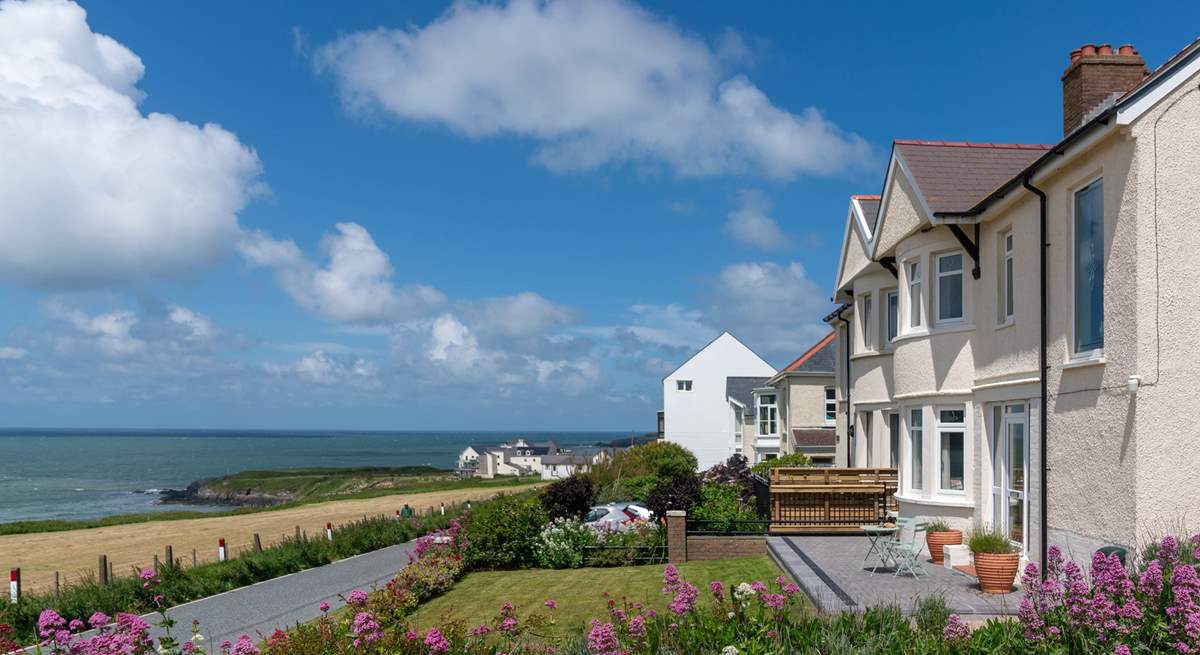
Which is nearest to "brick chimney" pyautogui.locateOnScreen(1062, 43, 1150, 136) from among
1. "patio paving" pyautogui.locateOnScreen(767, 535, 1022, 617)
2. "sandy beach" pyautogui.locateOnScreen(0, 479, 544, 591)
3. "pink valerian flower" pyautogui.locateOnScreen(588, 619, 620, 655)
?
"patio paving" pyautogui.locateOnScreen(767, 535, 1022, 617)

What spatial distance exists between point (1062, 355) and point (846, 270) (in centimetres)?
1299

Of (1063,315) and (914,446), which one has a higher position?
(1063,315)

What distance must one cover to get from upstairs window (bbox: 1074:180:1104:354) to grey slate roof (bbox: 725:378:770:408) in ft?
167

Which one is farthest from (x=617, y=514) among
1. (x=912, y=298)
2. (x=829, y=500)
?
(x=912, y=298)

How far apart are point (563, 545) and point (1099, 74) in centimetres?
1379

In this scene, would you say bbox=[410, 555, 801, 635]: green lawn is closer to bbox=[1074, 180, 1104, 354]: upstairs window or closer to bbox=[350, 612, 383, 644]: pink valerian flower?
bbox=[1074, 180, 1104, 354]: upstairs window

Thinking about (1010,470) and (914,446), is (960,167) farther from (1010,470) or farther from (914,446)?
(1010,470)

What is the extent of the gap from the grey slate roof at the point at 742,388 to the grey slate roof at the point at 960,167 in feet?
147

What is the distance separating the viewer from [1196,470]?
10.2 m

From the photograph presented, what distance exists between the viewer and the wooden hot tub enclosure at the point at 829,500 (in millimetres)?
21109

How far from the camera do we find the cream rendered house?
10.3m

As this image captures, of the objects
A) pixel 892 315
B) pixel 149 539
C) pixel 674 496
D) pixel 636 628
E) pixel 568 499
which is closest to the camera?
pixel 636 628

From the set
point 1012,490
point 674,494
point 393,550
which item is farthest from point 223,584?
point 1012,490

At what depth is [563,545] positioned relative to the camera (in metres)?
21.3
